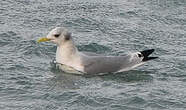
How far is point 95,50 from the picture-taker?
17094mm

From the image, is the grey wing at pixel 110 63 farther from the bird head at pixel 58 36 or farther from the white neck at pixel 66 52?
the bird head at pixel 58 36

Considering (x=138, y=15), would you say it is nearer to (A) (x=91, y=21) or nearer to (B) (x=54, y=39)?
(A) (x=91, y=21)

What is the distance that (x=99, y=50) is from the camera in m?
17.1

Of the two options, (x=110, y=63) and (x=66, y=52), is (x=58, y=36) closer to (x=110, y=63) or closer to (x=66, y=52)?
(x=66, y=52)

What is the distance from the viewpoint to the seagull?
1532 cm

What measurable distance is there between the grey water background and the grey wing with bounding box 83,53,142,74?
0.65 ft

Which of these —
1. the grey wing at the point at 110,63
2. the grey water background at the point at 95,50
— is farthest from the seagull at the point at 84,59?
the grey water background at the point at 95,50

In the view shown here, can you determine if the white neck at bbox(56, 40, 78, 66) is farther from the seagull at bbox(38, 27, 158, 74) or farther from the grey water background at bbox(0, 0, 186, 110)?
the grey water background at bbox(0, 0, 186, 110)

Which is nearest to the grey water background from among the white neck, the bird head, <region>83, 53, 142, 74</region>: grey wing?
<region>83, 53, 142, 74</region>: grey wing

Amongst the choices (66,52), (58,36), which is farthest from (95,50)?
(58,36)

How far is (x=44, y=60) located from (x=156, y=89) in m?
3.25

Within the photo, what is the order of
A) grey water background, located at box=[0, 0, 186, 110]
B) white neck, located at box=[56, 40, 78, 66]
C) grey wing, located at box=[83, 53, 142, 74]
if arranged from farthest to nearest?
white neck, located at box=[56, 40, 78, 66]
grey wing, located at box=[83, 53, 142, 74]
grey water background, located at box=[0, 0, 186, 110]

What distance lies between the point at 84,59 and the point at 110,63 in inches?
24.8

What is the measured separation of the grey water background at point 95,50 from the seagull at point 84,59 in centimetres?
21
